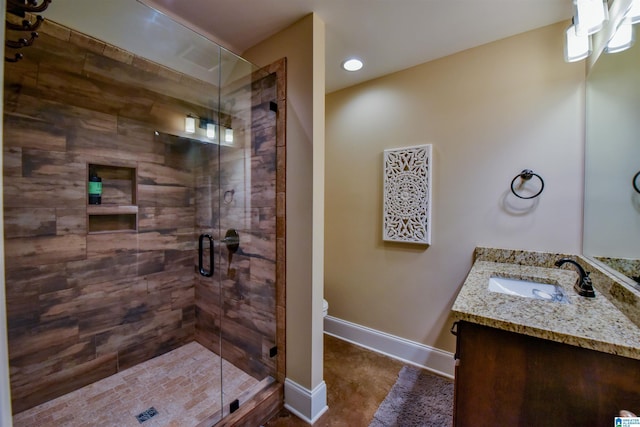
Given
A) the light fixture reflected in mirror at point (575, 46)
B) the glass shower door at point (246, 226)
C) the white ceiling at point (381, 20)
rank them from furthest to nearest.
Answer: the glass shower door at point (246, 226), the white ceiling at point (381, 20), the light fixture reflected in mirror at point (575, 46)

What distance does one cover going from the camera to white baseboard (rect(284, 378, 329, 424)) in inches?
64.3

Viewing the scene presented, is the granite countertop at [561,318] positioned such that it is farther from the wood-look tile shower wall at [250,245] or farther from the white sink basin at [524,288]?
the wood-look tile shower wall at [250,245]

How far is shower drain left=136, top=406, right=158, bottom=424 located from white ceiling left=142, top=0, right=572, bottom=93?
258cm

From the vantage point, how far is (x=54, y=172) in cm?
181

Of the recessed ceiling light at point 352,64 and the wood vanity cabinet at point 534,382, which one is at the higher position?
the recessed ceiling light at point 352,64

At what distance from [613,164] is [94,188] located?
337 cm

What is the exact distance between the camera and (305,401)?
1.65m

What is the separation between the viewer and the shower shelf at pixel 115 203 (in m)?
2.02

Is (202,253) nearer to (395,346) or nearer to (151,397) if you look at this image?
(151,397)

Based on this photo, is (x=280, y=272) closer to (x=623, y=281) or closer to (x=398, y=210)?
(x=398, y=210)

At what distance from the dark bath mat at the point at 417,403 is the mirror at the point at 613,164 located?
4.12ft

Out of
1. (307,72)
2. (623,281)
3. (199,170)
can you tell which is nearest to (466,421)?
(623,281)

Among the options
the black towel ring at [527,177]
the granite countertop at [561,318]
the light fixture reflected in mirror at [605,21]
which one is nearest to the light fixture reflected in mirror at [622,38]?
the light fixture reflected in mirror at [605,21]

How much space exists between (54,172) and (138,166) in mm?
522
